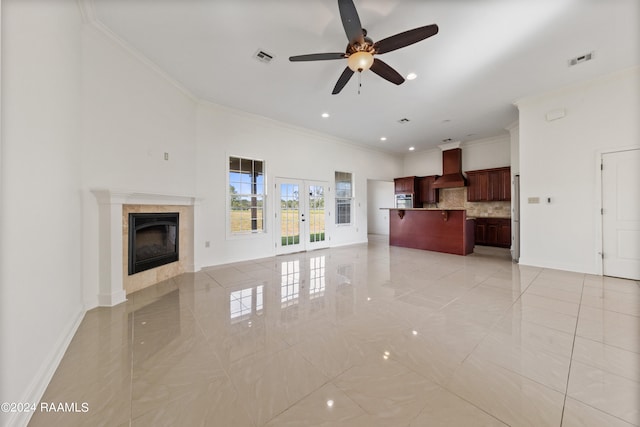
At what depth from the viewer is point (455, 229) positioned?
225 inches

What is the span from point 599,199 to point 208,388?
602 cm

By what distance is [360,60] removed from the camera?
2514 mm

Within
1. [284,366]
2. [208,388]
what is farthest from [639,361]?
[208,388]

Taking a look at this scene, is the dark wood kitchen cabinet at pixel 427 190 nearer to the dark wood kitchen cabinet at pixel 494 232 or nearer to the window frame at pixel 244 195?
the dark wood kitchen cabinet at pixel 494 232

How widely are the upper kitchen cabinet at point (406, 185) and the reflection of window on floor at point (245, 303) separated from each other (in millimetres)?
6965

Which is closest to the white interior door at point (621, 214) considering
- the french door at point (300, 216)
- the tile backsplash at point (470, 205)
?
the tile backsplash at point (470, 205)

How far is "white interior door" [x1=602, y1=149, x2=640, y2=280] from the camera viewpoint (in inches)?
140

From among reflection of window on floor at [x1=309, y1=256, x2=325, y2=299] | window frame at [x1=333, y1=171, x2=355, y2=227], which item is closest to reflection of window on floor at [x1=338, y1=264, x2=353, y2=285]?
reflection of window on floor at [x1=309, y1=256, x2=325, y2=299]

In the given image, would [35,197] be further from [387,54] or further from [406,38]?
[387,54]

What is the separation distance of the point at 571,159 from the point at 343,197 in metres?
4.93

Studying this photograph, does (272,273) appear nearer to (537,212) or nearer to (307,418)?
(307,418)

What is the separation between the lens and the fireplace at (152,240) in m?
3.20

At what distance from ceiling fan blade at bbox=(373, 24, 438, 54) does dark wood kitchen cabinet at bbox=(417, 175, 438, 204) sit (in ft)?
21.7

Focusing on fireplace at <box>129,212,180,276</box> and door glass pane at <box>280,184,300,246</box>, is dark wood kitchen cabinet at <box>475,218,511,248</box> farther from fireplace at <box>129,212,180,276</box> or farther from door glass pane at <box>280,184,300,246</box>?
fireplace at <box>129,212,180,276</box>
